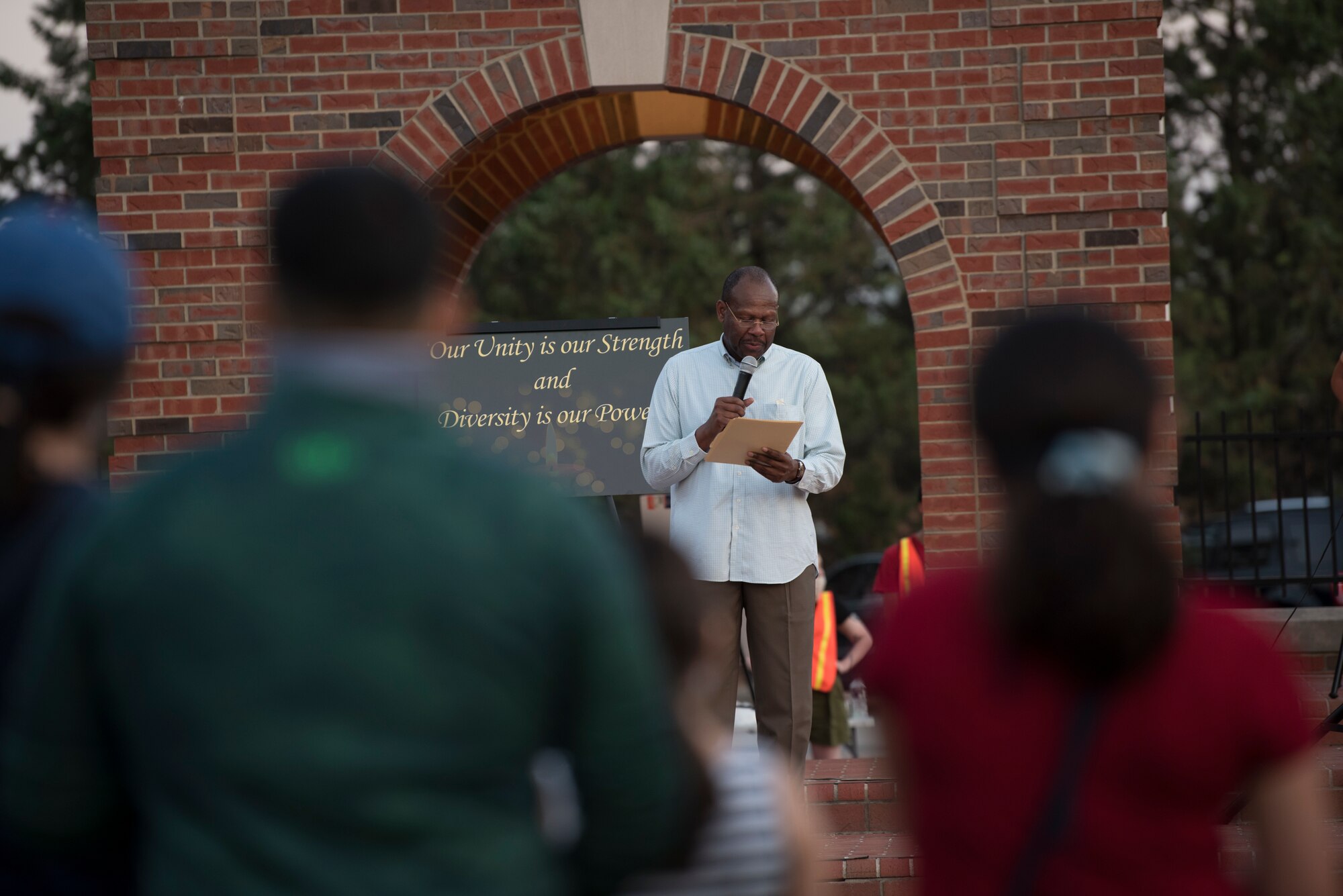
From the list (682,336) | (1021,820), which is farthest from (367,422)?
(682,336)

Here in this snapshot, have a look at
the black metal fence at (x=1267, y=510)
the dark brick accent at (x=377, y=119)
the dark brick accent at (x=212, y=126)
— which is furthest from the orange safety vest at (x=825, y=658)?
the dark brick accent at (x=212, y=126)

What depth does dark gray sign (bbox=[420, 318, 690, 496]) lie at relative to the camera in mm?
6598

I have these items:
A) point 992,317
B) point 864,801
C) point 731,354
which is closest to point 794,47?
point 992,317

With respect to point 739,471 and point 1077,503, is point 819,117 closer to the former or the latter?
point 739,471

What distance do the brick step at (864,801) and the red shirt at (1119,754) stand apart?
3.77 m

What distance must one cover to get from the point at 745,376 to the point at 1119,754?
327cm

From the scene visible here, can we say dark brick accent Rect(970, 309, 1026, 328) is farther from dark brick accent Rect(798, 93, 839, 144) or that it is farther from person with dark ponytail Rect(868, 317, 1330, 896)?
person with dark ponytail Rect(868, 317, 1330, 896)

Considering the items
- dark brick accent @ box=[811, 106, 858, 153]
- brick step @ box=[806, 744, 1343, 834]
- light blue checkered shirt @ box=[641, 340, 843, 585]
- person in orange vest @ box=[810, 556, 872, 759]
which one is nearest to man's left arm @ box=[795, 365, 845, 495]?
light blue checkered shirt @ box=[641, 340, 843, 585]

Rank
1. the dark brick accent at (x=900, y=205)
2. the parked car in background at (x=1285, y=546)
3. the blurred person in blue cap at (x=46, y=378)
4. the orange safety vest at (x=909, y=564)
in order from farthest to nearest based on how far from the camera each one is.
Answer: the parked car in background at (x=1285, y=546) < the orange safety vest at (x=909, y=564) < the dark brick accent at (x=900, y=205) < the blurred person in blue cap at (x=46, y=378)

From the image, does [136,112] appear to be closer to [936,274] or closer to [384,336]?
[936,274]

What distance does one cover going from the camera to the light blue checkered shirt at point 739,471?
15.5ft

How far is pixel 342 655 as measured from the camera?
1.29 m

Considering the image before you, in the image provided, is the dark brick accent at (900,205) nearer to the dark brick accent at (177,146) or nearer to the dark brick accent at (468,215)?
the dark brick accent at (468,215)

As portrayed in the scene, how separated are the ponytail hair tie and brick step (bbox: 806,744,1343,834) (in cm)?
393
